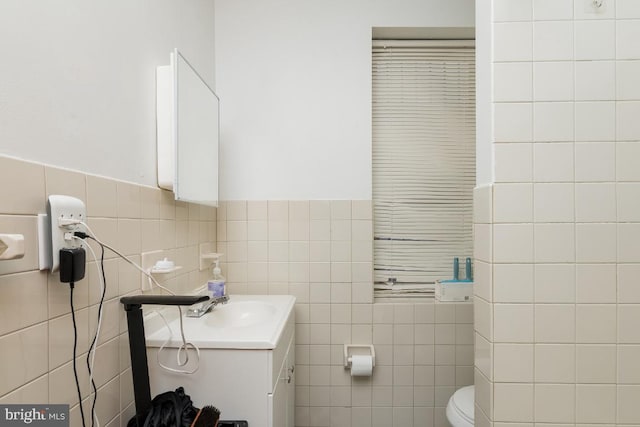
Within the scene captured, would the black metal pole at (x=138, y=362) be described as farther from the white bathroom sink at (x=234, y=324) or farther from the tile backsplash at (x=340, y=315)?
the tile backsplash at (x=340, y=315)

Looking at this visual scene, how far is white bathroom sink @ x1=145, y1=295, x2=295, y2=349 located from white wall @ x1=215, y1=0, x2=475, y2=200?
0.64m

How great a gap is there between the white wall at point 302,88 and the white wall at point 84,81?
590 millimetres

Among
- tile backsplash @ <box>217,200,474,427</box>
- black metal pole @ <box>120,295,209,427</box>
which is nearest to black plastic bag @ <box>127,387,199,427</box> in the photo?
black metal pole @ <box>120,295,209,427</box>

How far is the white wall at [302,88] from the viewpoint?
197 cm

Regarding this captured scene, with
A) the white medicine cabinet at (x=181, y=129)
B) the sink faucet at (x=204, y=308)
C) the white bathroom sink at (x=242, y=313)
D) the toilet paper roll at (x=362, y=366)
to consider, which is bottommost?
the toilet paper roll at (x=362, y=366)

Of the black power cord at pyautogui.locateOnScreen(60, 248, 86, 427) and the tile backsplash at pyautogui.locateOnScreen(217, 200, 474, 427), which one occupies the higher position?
the black power cord at pyautogui.locateOnScreen(60, 248, 86, 427)

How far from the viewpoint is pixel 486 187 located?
3.29 feet

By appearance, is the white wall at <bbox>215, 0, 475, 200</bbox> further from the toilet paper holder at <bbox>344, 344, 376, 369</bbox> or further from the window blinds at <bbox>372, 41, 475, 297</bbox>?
the toilet paper holder at <bbox>344, 344, 376, 369</bbox>

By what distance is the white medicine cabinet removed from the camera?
127 cm

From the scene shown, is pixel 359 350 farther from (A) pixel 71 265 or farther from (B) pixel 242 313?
(A) pixel 71 265

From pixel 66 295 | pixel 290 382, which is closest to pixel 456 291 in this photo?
pixel 290 382

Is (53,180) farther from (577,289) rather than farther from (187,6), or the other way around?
(577,289)

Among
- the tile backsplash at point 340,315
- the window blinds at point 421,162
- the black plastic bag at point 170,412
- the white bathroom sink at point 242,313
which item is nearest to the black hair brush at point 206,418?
the black plastic bag at point 170,412

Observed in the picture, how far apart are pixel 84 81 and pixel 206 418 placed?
3.21 feet
